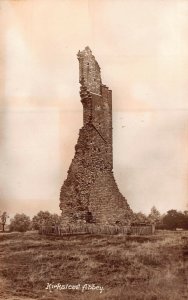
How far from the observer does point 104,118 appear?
26.1ft

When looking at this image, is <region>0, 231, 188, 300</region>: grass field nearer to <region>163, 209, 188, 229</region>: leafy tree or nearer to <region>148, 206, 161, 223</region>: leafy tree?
<region>163, 209, 188, 229</region>: leafy tree

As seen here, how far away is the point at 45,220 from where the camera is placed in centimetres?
773

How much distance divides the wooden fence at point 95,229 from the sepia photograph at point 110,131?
133mm

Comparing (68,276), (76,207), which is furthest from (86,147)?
(68,276)

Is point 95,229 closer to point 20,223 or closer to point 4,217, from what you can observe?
point 20,223

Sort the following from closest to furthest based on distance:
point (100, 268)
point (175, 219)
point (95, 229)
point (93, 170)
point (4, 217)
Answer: point (100, 268), point (175, 219), point (4, 217), point (95, 229), point (93, 170)

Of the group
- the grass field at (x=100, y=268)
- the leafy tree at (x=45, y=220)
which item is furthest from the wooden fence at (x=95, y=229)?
the grass field at (x=100, y=268)

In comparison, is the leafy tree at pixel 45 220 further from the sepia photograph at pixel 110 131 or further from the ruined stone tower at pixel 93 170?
the ruined stone tower at pixel 93 170

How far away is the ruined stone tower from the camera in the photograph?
25.0 ft

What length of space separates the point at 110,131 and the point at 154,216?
155 cm

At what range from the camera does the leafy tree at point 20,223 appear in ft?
23.9

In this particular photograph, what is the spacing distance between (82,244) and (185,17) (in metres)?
3.74

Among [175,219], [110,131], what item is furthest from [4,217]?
[175,219]

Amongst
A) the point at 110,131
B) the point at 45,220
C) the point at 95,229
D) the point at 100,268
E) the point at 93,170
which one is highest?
the point at 110,131
